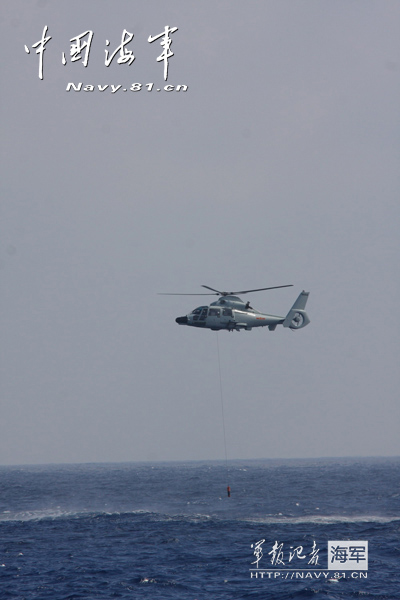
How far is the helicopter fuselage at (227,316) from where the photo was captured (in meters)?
59.1

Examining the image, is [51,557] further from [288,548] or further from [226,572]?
[288,548]

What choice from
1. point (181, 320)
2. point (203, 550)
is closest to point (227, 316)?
point (181, 320)

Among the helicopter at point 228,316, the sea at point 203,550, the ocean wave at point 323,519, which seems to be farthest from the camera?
the ocean wave at point 323,519

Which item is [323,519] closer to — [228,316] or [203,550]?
[203,550]

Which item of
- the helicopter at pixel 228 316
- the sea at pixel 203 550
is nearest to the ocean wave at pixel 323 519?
the sea at pixel 203 550

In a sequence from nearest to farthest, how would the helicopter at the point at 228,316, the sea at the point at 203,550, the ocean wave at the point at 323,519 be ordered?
1. the sea at the point at 203,550
2. the helicopter at the point at 228,316
3. the ocean wave at the point at 323,519

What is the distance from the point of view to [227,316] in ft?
196

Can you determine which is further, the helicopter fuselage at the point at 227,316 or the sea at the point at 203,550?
the helicopter fuselage at the point at 227,316

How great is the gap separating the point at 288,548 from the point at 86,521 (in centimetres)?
3093

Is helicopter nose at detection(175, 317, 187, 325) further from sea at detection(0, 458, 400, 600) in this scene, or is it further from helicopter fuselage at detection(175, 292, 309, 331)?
sea at detection(0, 458, 400, 600)

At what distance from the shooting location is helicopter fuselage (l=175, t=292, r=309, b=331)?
5906 centimetres

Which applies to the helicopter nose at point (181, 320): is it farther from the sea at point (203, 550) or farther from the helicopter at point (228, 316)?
the sea at point (203, 550)

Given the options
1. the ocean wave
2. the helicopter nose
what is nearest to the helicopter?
the helicopter nose

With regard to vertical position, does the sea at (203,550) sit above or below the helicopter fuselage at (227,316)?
below
